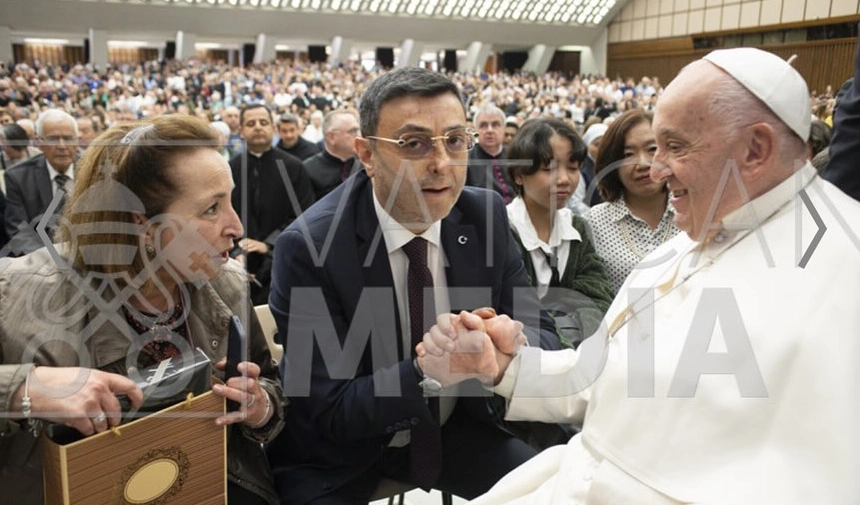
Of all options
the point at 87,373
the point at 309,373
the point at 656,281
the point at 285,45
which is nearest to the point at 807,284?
the point at 656,281

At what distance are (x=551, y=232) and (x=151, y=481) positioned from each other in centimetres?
204

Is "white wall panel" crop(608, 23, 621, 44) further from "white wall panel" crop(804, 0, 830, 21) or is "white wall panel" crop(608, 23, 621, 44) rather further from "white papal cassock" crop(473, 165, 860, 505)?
"white papal cassock" crop(473, 165, 860, 505)

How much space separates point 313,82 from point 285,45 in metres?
11.9

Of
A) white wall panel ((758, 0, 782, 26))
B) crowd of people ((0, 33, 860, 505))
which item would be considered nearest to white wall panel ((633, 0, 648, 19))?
white wall panel ((758, 0, 782, 26))

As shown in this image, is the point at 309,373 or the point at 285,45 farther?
the point at 285,45

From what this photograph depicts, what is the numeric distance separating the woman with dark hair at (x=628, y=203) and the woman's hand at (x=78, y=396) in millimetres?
2185

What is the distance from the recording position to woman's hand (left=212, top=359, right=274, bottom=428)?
1532 millimetres

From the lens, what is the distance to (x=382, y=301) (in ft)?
6.20

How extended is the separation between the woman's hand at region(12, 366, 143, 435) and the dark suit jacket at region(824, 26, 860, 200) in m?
1.86

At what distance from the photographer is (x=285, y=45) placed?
110 ft

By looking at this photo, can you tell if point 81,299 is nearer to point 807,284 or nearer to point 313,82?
point 807,284

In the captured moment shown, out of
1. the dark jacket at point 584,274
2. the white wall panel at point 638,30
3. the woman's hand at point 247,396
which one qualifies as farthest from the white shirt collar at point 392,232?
the white wall panel at point 638,30

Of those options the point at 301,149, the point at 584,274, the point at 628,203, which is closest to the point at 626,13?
the point at 301,149

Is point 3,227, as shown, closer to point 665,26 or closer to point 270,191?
point 270,191
